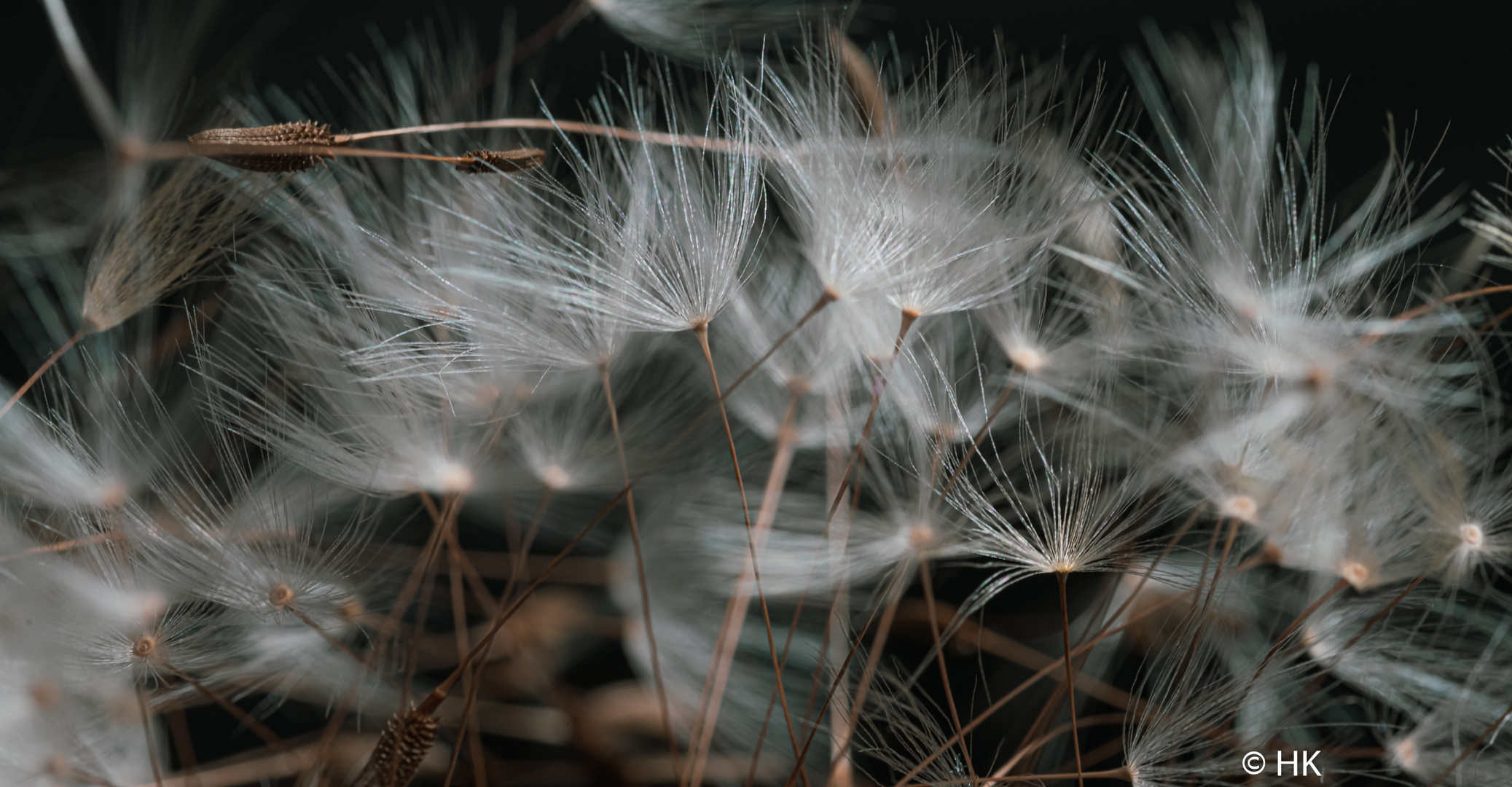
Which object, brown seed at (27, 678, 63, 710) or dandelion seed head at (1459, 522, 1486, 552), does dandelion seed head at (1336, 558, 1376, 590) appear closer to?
dandelion seed head at (1459, 522, 1486, 552)

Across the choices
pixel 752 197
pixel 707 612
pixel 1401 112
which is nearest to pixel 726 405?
pixel 707 612

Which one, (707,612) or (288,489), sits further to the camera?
(707,612)

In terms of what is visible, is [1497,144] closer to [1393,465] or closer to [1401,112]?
[1401,112]

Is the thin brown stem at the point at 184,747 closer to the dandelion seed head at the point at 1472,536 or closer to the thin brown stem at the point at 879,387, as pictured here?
the thin brown stem at the point at 879,387

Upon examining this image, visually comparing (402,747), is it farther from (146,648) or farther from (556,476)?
(556,476)

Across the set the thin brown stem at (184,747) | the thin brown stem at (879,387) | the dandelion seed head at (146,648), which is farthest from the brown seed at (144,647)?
the thin brown stem at (879,387)
